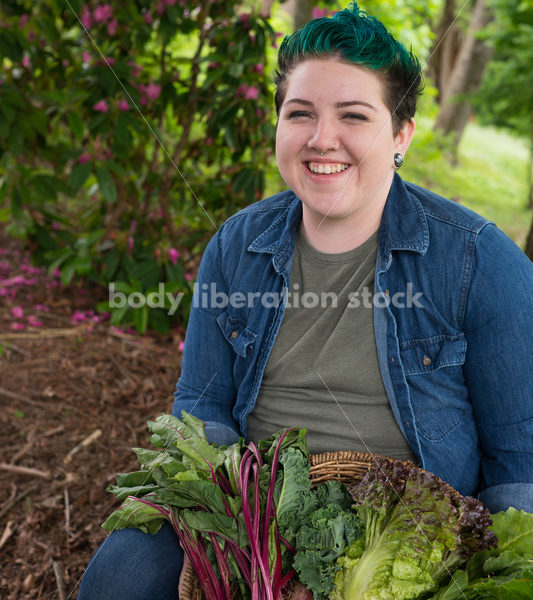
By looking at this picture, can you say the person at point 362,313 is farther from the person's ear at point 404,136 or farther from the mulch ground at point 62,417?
the mulch ground at point 62,417

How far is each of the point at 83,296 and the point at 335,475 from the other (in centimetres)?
265

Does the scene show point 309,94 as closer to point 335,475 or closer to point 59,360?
point 335,475

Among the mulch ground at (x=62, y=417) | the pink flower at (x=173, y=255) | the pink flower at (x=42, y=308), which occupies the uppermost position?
the pink flower at (x=173, y=255)

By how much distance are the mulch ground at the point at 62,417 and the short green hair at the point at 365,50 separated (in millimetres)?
1543

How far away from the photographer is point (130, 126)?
3.11 metres

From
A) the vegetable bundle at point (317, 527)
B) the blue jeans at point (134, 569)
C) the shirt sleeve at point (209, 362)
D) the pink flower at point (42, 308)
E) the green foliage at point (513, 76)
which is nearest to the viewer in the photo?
the vegetable bundle at point (317, 527)

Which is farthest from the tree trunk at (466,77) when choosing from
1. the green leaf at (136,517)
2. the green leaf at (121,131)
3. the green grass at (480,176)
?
the green leaf at (136,517)

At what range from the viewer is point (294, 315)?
5.21 feet

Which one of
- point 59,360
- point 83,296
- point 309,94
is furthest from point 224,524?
point 83,296

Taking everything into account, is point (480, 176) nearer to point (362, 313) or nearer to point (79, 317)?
point (79, 317)

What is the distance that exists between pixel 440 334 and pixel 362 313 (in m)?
0.19

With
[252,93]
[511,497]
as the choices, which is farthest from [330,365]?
[252,93]

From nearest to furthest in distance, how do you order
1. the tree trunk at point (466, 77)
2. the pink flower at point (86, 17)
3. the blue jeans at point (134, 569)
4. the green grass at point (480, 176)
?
1. the blue jeans at point (134, 569)
2. the pink flower at point (86, 17)
3. the green grass at point (480, 176)
4. the tree trunk at point (466, 77)

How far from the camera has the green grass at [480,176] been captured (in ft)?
22.5
